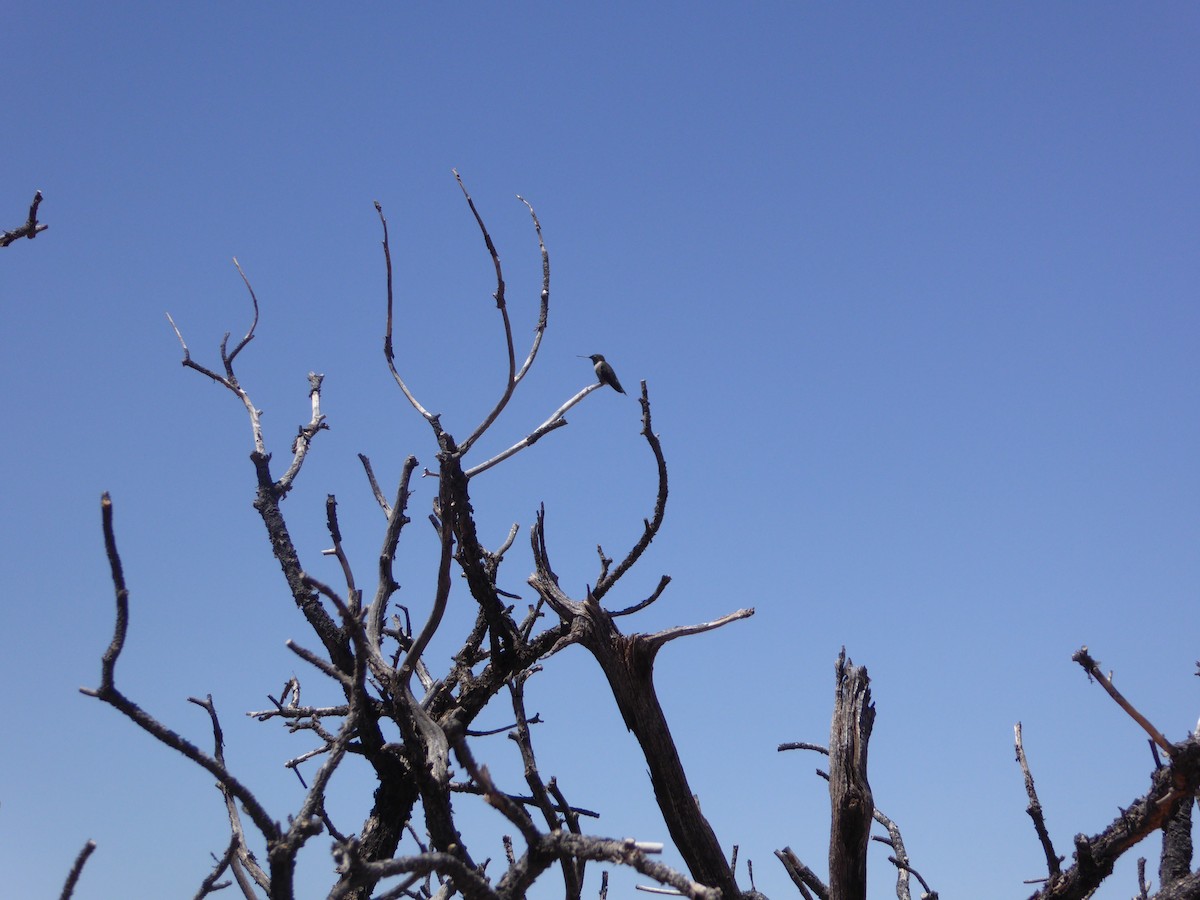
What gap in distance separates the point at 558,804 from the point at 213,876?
43.7 inches

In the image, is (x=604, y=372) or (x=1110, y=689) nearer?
(x=1110, y=689)

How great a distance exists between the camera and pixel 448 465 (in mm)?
3828

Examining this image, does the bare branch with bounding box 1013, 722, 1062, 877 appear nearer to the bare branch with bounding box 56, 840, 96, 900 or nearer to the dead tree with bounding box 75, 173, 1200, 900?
the dead tree with bounding box 75, 173, 1200, 900

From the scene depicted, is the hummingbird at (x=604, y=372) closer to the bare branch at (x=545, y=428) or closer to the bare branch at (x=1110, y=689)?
the bare branch at (x=545, y=428)

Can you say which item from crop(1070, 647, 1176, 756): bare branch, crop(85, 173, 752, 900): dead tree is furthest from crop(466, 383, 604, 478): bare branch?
crop(1070, 647, 1176, 756): bare branch

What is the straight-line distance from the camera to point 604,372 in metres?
5.45

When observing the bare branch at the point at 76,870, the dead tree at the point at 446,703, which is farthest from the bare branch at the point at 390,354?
the bare branch at the point at 76,870

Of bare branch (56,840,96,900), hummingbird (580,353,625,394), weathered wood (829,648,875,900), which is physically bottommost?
bare branch (56,840,96,900)

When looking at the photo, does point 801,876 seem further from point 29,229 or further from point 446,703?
point 29,229

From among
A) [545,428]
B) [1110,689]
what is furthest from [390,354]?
[1110,689]

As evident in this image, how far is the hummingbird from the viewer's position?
5418 mm

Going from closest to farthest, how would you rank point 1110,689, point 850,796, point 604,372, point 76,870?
point 76,870, point 1110,689, point 850,796, point 604,372

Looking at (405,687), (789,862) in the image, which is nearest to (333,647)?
(405,687)

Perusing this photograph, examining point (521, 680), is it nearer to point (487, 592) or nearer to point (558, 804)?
point (487, 592)
